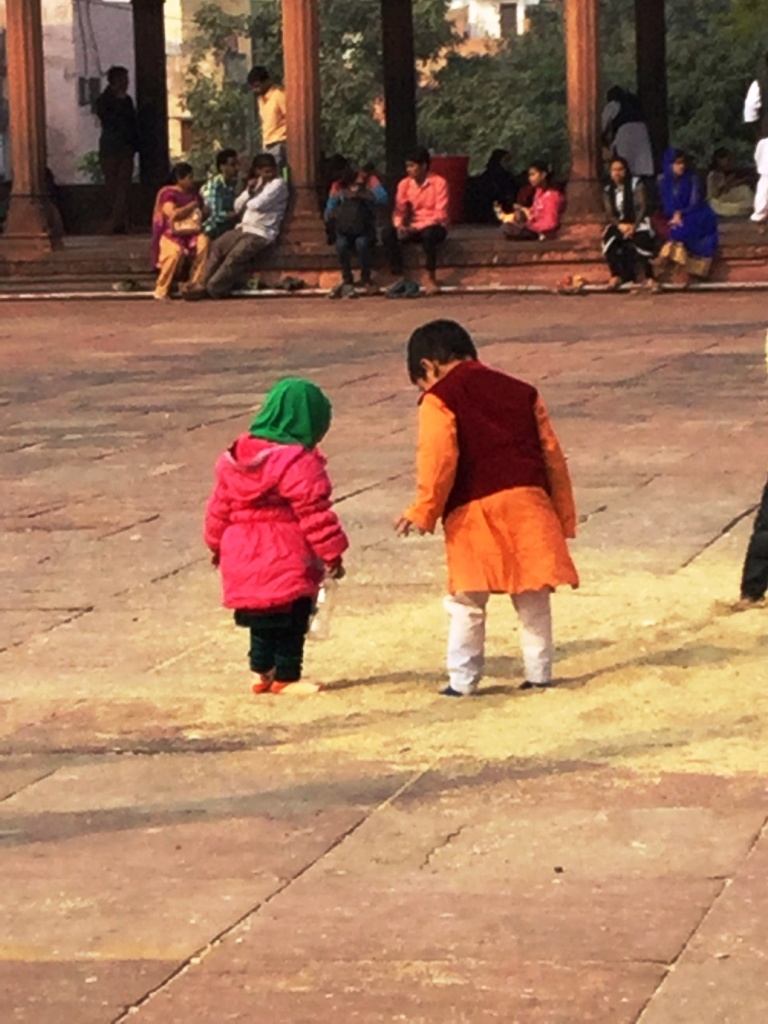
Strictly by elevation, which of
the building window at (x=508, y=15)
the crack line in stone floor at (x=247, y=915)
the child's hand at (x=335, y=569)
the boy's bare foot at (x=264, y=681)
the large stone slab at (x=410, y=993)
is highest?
the building window at (x=508, y=15)

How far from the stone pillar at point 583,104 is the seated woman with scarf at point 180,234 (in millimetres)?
3620

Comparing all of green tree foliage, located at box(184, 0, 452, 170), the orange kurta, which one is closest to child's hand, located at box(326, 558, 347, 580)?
the orange kurta

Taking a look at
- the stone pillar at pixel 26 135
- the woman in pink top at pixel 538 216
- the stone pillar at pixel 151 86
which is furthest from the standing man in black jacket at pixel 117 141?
the woman in pink top at pixel 538 216

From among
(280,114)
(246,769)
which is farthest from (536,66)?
(246,769)

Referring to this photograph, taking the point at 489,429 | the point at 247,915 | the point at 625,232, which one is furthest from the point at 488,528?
the point at 625,232

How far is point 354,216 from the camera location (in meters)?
24.8

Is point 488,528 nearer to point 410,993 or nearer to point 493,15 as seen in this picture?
point 410,993

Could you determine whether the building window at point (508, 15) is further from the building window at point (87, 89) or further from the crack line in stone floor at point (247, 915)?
the crack line in stone floor at point (247, 915)

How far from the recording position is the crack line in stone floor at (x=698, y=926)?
15.2ft

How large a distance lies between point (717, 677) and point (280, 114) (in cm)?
2070

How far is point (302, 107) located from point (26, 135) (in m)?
2.87

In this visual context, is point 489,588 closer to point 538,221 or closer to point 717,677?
point 717,677

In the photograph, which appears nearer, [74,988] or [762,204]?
[74,988]

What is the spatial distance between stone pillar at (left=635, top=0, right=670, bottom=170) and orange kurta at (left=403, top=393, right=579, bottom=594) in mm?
23523
